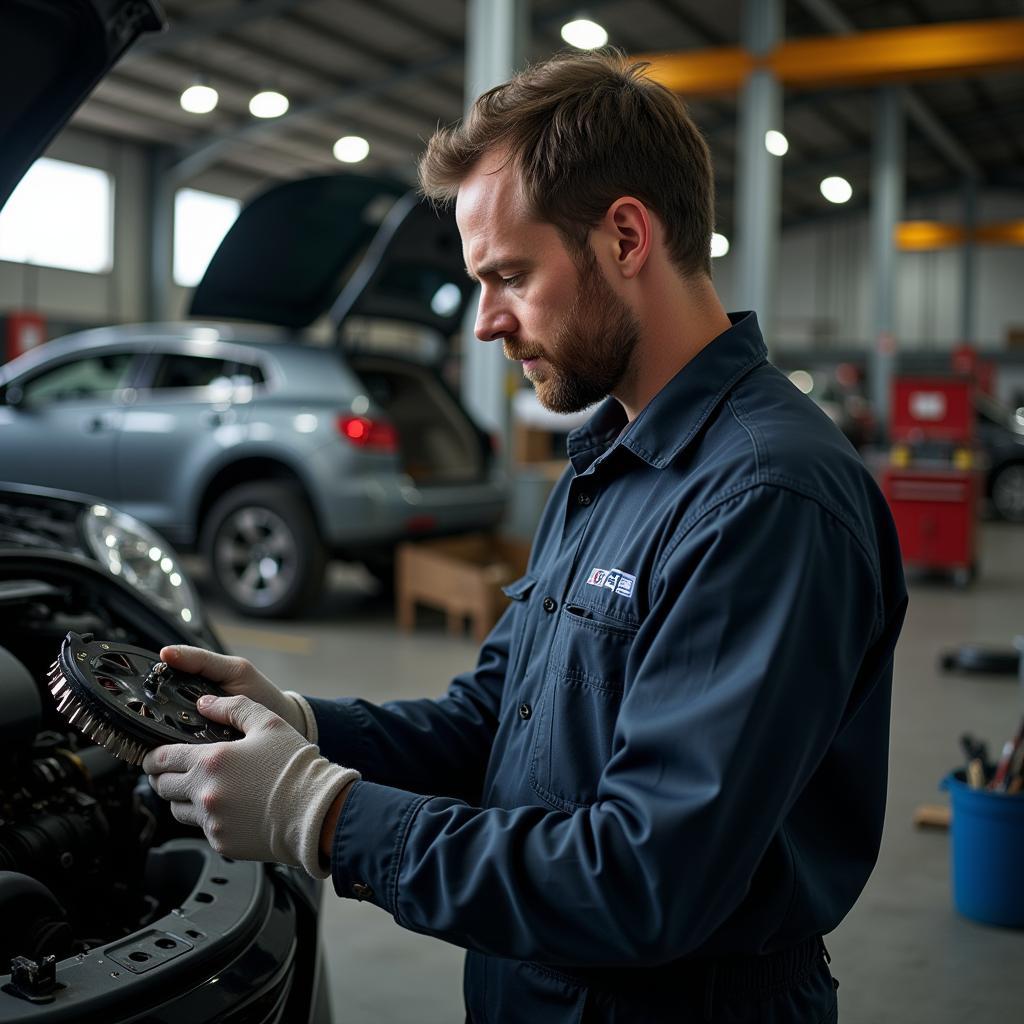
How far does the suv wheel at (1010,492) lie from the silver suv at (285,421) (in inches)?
320

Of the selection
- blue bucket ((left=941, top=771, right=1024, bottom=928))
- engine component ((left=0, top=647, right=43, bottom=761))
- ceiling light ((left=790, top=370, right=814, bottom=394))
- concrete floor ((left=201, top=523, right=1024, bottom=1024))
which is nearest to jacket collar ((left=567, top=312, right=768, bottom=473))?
engine component ((left=0, top=647, right=43, bottom=761))

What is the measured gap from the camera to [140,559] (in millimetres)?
2230

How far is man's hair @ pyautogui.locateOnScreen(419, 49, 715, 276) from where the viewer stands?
119 cm

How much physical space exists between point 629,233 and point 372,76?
1499 centimetres

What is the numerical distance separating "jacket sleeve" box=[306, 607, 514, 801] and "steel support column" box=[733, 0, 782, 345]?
27.6 feet

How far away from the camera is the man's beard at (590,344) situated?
1.22 metres

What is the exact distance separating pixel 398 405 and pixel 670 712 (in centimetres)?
531

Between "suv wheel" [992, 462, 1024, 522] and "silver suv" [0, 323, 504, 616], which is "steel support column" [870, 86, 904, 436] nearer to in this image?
"suv wheel" [992, 462, 1024, 522]

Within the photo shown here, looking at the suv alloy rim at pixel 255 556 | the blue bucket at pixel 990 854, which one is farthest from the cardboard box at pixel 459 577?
the blue bucket at pixel 990 854

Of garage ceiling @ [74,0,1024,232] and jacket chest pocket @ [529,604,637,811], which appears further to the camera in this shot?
garage ceiling @ [74,0,1024,232]

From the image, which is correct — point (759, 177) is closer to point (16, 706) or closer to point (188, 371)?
point (188, 371)

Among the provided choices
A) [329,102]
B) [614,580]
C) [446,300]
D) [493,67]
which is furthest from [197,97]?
[614,580]

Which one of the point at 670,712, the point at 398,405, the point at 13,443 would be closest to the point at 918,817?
the point at 670,712

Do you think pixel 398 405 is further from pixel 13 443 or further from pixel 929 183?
pixel 929 183
